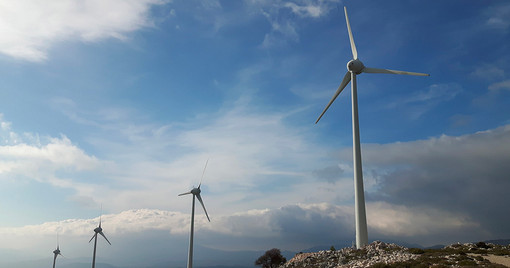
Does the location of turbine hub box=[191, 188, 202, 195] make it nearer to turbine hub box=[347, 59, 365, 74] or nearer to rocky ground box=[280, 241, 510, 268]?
rocky ground box=[280, 241, 510, 268]

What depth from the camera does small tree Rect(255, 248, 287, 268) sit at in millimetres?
144375

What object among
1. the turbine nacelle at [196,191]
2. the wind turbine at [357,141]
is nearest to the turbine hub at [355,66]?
the wind turbine at [357,141]

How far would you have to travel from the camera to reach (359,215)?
75.2 m

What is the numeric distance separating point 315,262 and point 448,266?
3048 cm

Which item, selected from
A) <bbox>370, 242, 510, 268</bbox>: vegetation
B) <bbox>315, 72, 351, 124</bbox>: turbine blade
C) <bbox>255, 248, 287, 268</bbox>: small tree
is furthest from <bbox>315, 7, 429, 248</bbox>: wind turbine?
<bbox>255, 248, 287, 268</bbox>: small tree

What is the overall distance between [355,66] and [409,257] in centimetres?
4251

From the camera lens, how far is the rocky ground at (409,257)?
57547 mm

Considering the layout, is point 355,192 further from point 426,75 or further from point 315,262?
point 426,75

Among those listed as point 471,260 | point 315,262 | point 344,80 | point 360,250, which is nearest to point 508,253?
point 471,260

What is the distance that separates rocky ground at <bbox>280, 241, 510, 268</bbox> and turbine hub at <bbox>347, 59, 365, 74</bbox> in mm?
36957

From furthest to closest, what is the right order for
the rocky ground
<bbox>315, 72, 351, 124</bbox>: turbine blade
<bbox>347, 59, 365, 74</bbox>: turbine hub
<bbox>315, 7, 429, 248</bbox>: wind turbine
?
<bbox>315, 72, 351, 124</bbox>: turbine blade → <bbox>347, 59, 365, 74</bbox>: turbine hub → <bbox>315, 7, 429, 248</bbox>: wind turbine → the rocky ground

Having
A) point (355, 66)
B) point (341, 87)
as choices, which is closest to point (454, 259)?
point (341, 87)

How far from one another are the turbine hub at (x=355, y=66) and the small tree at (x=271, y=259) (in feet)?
272

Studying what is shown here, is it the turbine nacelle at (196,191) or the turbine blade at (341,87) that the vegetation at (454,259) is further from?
the turbine nacelle at (196,191)
